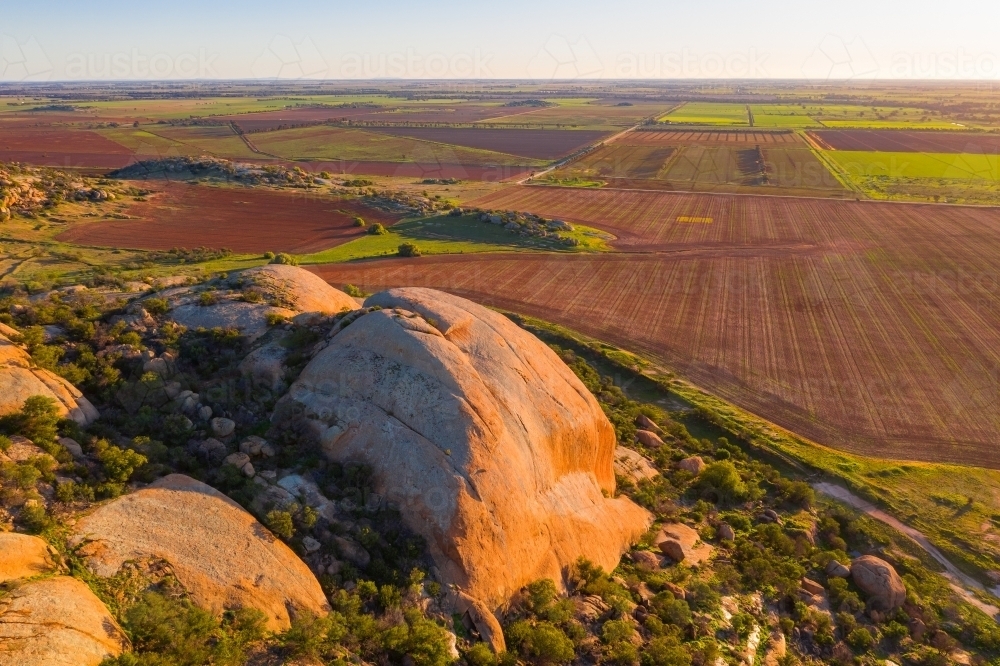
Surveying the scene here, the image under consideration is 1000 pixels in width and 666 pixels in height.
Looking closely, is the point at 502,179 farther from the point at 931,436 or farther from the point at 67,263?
the point at 931,436

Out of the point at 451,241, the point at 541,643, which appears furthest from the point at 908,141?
the point at 541,643

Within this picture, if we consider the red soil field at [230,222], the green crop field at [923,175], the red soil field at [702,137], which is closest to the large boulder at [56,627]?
the red soil field at [230,222]

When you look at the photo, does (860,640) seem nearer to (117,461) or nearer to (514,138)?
(117,461)

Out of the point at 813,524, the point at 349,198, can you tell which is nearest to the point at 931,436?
the point at 813,524

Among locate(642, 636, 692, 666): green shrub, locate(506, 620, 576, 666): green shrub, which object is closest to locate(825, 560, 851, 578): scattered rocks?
locate(642, 636, 692, 666): green shrub

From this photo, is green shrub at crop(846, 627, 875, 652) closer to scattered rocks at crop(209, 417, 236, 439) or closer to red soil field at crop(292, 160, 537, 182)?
scattered rocks at crop(209, 417, 236, 439)
